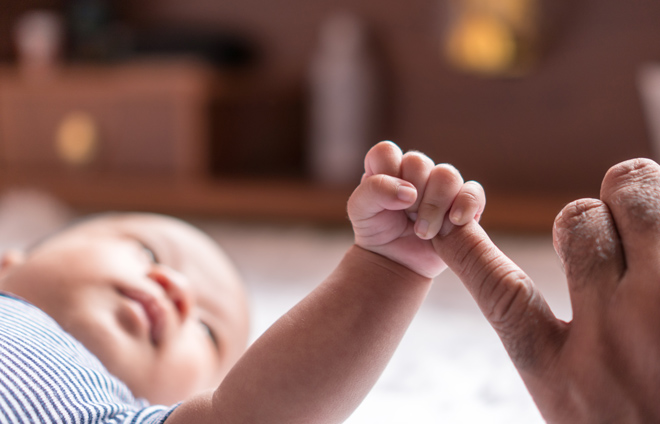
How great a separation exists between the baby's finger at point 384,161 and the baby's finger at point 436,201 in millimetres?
29

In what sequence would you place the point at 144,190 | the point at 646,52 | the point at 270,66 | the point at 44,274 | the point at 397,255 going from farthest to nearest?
the point at 270,66
the point at 144,190
the point at 646,52
the point at 44,274
the point at 397,255

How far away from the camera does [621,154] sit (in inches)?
66.5

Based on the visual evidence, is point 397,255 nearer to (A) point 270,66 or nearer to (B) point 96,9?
(A) point 270,66

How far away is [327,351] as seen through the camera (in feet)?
1.43

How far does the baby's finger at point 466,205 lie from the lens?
1.39 ft

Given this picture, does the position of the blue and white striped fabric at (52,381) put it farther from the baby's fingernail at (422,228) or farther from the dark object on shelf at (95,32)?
the dark object on shelf at (95,32)

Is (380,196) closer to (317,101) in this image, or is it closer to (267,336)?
(267,336)

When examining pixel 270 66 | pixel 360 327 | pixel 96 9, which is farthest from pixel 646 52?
pixel 96 9

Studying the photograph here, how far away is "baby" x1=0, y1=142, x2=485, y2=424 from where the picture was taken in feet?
1.43

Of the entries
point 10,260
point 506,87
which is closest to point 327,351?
point 10,260

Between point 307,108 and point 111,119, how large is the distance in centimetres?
60

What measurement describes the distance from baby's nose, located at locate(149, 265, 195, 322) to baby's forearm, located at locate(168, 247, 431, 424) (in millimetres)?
145

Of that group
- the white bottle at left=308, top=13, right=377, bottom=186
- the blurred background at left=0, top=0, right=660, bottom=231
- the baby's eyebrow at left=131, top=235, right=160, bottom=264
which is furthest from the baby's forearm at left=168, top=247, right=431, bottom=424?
the white bottle at left=308, top=13, right=377, bottom=186

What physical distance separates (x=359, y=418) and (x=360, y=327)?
0.68 ft
